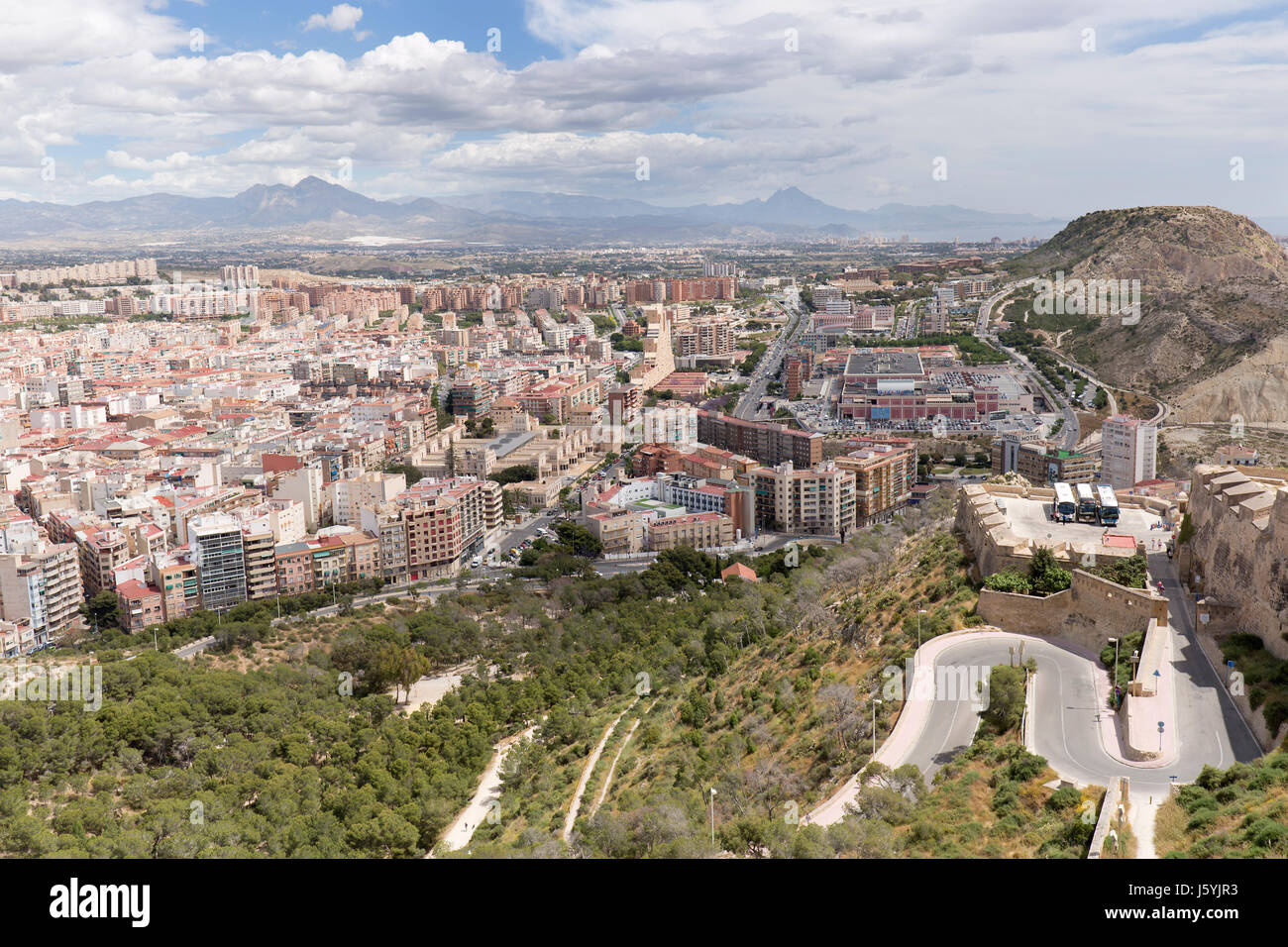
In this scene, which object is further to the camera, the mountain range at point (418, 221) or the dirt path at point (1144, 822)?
the mountain range at point (418, 221)

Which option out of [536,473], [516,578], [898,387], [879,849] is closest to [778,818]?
[879,849]

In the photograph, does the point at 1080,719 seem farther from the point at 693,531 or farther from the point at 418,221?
the point at 418,221

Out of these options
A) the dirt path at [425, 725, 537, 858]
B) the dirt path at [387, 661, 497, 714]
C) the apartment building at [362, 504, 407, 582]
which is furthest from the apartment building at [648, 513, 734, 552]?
the dirt path at [425, 725, 537, 858]

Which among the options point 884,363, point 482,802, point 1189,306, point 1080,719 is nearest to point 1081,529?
point 1080,719

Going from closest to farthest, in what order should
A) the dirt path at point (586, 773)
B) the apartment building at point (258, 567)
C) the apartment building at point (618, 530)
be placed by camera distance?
the dirt path at point (586, 773) → the apartment building at point (258, 567) → the apartment building at point (618, 530)

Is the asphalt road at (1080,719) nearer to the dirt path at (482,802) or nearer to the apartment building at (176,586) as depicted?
the dirt path at (482,802)

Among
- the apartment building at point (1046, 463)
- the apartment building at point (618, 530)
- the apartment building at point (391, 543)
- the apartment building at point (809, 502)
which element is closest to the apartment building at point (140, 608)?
the apartment building at point (391, 543)

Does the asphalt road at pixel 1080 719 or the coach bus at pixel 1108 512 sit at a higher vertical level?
the coach bus at pixel 1108 512
